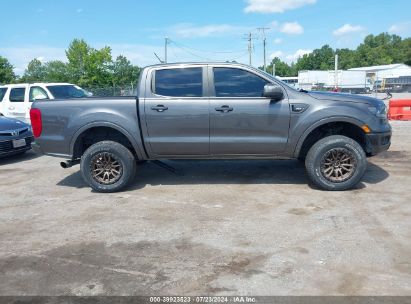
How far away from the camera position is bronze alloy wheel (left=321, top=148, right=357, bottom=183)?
5594 mm

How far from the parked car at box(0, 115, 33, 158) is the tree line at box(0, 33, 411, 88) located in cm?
4373

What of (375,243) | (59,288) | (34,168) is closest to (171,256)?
(59,288)

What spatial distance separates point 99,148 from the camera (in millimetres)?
5809

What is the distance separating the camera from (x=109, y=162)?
589cm

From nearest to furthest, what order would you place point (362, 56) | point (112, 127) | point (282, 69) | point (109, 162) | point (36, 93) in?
point (112, 127), point (109, 162), point (36, 93), point (362, 56), point (282, 69)

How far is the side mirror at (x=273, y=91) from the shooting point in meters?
5.37

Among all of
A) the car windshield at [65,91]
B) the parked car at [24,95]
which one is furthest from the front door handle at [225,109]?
the parked car at [24,95]

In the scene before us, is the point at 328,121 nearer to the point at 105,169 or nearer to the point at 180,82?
the point at 180,82

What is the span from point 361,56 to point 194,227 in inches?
4808

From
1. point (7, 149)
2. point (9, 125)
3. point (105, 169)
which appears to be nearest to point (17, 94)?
point (9, 125)

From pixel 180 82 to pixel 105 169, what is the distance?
171 cm

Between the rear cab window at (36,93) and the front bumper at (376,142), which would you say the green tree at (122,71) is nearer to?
the rear cab window at (36,93)

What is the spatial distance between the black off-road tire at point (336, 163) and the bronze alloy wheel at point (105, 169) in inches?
110

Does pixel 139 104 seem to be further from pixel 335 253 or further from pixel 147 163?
pixel 335 253
